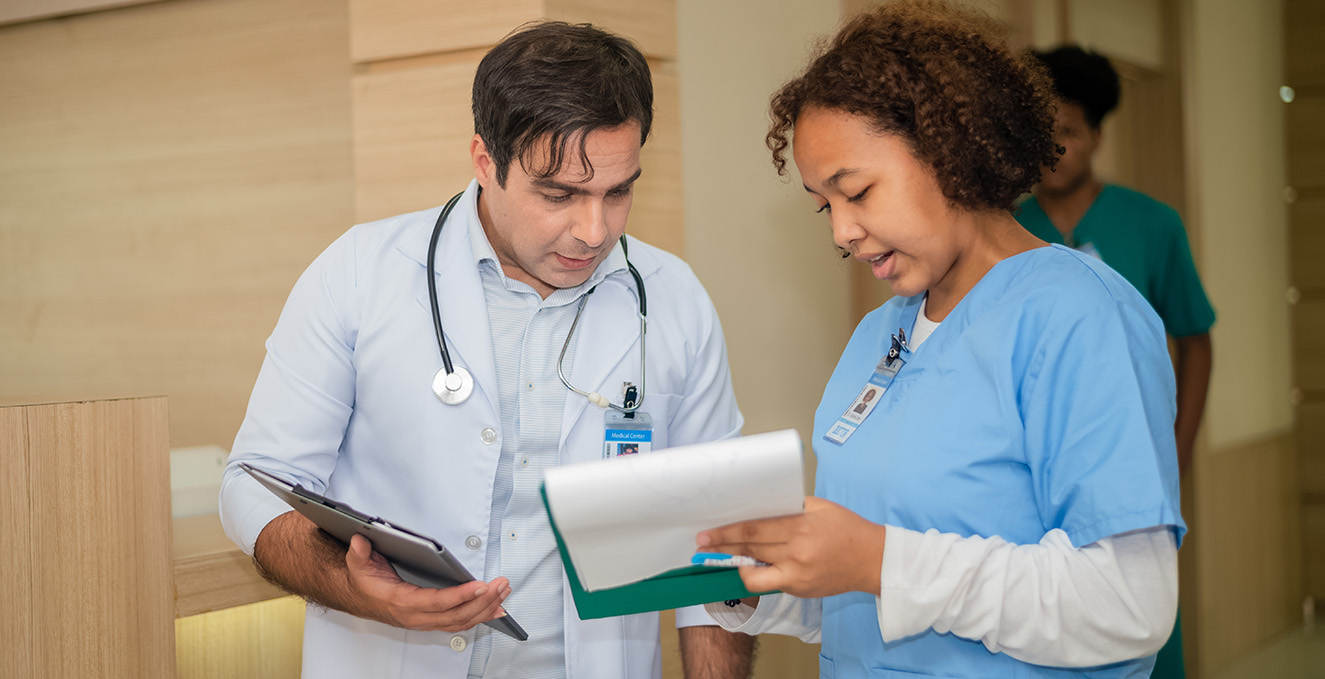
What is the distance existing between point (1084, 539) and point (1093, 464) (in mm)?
75

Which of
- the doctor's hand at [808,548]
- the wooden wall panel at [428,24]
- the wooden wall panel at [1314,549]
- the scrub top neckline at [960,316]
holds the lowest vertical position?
the wooden wall panel at [1314,549]

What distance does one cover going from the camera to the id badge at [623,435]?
1.55 metres

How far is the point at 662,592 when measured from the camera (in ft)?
3.52

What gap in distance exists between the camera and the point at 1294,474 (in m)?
3.50

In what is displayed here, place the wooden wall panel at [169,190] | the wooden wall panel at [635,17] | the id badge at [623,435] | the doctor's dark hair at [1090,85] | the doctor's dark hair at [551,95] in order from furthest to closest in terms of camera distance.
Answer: the wooden wall panel at [169,190]
the doctor's dark hair at [1090,85]
the wooden wall panel at [635,17]
the id badge at [623,435]
the doctor's dark hair at [551,95]

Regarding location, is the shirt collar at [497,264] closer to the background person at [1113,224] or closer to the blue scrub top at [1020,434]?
the blue scrub top at [1020,434]

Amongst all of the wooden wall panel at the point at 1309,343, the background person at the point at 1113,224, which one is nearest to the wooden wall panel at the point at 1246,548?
the wooden wall panel at the point at 1309,343

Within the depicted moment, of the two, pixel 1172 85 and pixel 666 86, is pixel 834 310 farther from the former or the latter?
pixel 1172 85

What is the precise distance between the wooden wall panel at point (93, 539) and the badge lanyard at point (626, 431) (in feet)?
2.37

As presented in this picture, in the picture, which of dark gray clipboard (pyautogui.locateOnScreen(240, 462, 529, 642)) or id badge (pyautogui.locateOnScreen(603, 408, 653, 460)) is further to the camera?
id badge (pyautogui.locateOnScreen(603, 408, 653, 460))

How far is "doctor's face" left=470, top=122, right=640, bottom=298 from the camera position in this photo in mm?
1450

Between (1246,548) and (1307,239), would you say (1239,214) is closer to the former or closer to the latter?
(1307,239)

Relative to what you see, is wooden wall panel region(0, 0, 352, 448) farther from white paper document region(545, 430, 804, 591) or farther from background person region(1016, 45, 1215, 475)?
white paper document region(545, 430, 804, 591)

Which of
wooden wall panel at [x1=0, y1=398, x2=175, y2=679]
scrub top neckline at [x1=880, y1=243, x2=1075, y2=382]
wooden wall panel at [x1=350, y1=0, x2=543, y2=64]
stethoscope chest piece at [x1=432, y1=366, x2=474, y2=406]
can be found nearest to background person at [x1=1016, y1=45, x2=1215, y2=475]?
wooden wall panel at [x1=350, y1=0, x2=543, y2=64]
